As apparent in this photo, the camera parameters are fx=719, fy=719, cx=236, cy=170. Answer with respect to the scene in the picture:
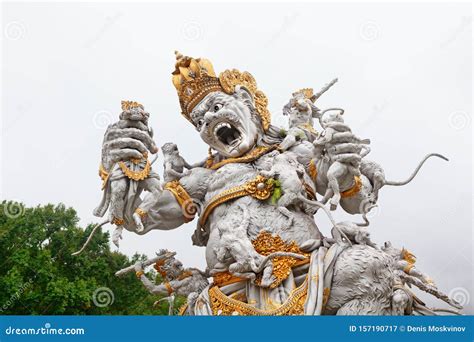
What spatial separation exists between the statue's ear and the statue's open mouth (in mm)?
382

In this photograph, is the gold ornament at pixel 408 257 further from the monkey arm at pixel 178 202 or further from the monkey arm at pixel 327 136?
the monkey arm at pixel 178 202

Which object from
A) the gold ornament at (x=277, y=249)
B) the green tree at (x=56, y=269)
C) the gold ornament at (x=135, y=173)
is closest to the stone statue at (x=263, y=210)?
the gold ornament at (x=277, y=249)

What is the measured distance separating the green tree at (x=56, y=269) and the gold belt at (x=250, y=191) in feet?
25.0

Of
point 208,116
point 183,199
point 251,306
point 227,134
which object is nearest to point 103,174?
point 183,199

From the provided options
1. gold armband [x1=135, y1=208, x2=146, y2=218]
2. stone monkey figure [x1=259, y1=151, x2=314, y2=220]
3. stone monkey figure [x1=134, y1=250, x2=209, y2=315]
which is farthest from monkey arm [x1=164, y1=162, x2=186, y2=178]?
stone monkey figure [x1=259, y1=151, x2=314, y2=220]

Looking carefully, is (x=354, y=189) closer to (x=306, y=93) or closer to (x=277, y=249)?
(x=277, y=249)

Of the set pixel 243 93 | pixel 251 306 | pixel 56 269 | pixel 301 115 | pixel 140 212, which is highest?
pixel 56 269

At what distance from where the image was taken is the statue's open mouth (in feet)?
25.4

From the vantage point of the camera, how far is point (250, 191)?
7312 millimetres

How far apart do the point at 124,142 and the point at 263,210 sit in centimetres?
156

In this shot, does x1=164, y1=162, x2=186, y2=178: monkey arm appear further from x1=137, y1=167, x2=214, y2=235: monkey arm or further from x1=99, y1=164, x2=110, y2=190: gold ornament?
x1=99, y1=164, x2=110, y2=190: gold ornament

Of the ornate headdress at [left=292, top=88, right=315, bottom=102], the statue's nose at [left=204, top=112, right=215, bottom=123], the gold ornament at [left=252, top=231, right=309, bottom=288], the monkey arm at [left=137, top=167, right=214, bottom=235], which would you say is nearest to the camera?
the gold ornament at [left=252, top=231, right=309, bottom=288]

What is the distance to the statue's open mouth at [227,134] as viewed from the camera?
775 cm

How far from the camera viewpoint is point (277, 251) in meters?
6.97
